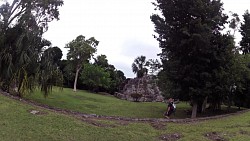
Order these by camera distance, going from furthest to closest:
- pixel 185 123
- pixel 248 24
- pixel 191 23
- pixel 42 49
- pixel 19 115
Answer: pixel 248 24
pixel 191 23
pixel 42 49
pixel 185 123
pixel 19 115

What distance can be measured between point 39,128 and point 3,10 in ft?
66.9

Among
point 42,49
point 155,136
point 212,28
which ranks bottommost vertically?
point 155,136

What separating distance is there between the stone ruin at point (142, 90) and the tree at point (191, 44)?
2395 cm

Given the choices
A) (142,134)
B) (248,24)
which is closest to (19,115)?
(142,134)

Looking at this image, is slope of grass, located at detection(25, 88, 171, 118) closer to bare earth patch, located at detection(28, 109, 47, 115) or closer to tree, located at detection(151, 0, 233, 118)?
tree, located at detection(151, 0, 233, 118)

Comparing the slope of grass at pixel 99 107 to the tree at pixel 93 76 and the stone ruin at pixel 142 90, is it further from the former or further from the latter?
the tree at pixel 93 76

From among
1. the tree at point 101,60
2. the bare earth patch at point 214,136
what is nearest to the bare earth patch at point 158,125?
the bare earth patch at point 214,136

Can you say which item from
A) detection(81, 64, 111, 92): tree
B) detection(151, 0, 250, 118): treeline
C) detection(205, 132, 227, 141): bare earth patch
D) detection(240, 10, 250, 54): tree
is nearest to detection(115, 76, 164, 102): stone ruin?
detection(81, 64, 111, 92): tree

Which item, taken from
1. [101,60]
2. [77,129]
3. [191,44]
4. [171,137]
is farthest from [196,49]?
[101,60]

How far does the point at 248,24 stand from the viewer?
3125 cm

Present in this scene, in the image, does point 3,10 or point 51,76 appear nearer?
point 51,76

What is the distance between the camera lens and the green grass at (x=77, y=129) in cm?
1035

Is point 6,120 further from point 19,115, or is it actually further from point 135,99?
point 135,99

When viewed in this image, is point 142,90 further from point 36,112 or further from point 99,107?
point 36,112
